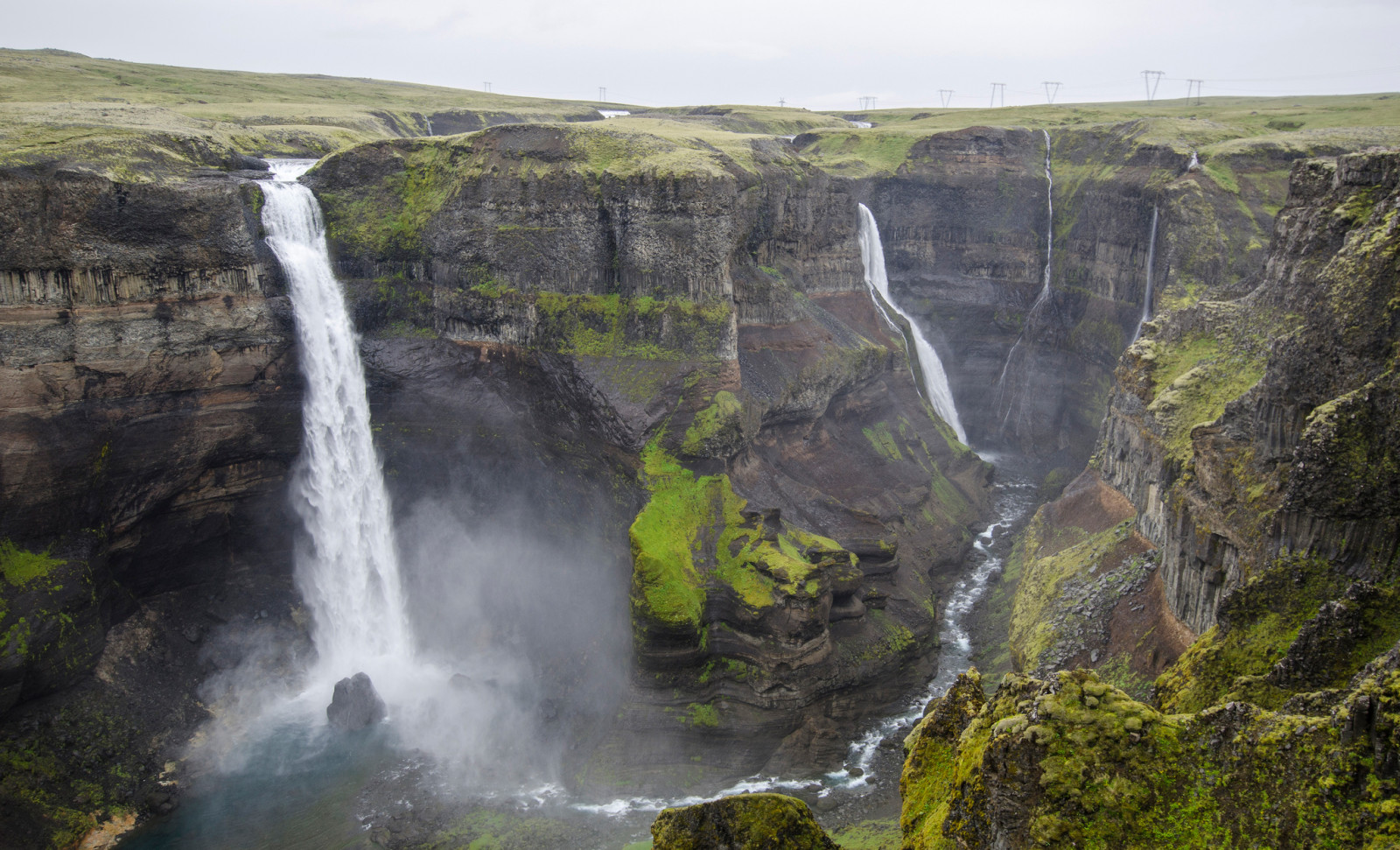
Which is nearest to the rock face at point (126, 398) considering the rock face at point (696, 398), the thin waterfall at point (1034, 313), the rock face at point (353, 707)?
the rock face at point (696, 398)

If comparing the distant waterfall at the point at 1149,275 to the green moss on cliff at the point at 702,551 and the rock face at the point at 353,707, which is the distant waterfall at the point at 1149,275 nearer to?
the green moss on cliff at the point at 702,551

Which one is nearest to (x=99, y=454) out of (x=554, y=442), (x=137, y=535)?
(x=137, y=535)

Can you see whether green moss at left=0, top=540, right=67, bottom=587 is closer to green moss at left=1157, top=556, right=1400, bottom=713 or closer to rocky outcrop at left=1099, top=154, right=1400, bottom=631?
green moss at left=1157, top=556, right=1400, bottom=713

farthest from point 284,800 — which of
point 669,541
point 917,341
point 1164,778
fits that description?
point 917,341

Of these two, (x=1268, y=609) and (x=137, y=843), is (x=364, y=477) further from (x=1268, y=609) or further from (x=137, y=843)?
(x=1268, y=609)

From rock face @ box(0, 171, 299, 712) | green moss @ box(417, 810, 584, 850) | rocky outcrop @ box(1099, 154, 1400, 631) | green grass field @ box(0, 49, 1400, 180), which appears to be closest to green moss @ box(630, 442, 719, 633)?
green moss @ box(417, 810, 584, 850)

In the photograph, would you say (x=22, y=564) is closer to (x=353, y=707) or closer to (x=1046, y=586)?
(x=353, y=707)
